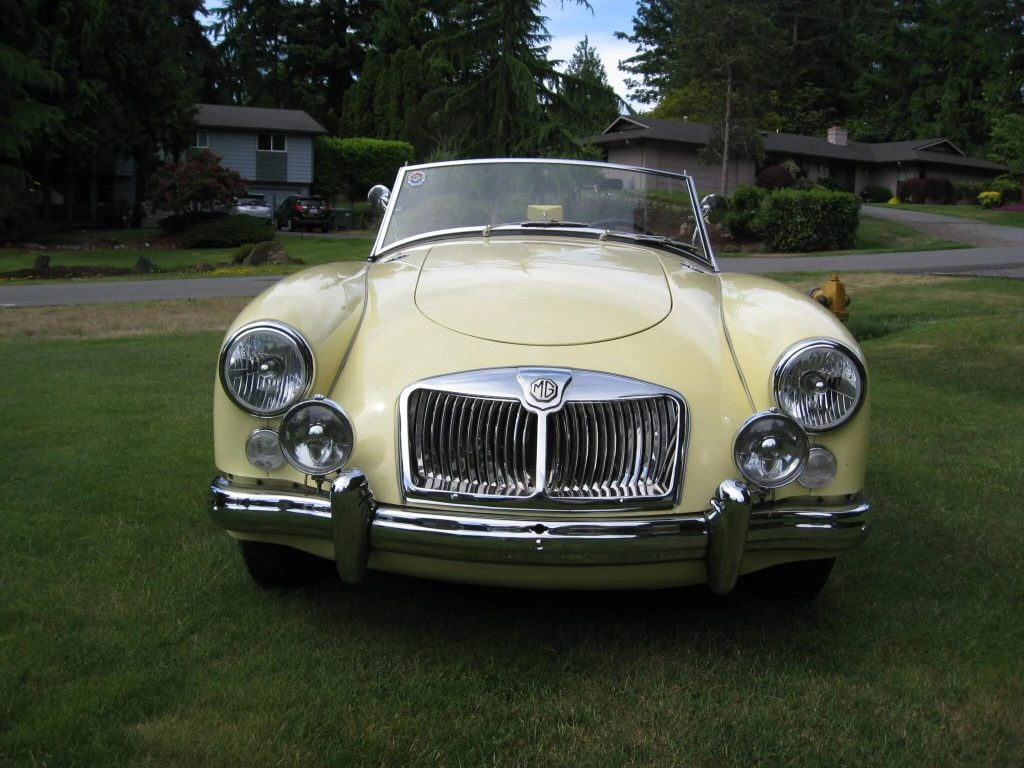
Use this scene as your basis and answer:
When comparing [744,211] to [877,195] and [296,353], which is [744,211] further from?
[296,353]

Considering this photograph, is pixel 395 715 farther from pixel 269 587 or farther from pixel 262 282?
pixel 262 282

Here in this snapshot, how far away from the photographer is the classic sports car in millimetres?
2613

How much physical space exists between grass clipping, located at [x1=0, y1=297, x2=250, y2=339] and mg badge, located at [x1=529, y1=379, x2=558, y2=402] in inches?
323

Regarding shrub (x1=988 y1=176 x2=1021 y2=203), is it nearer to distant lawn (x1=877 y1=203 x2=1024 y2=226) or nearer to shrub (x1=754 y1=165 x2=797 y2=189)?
distant lawn (x1=877 y1=203 x2=1024 y2=226)

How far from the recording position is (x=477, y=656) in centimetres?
283

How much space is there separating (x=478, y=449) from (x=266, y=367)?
70cm

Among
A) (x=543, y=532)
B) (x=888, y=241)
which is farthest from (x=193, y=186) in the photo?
(x=543, y=532)

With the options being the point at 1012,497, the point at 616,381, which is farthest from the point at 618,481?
the point at 1012,497

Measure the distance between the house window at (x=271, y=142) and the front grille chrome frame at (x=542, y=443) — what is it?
4155cm

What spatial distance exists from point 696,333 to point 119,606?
2010 millimetres

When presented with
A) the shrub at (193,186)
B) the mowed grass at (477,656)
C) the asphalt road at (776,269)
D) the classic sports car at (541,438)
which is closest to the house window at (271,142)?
the shrub at (193,186)

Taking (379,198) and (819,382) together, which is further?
(379,198)

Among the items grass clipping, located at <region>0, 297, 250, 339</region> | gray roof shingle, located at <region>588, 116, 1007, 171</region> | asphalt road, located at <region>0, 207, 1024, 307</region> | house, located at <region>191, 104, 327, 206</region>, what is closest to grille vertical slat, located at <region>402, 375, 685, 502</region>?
grass clipping, located at <region>0, 297, 250, 339</region>

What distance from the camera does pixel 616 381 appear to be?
2756 millimetres
